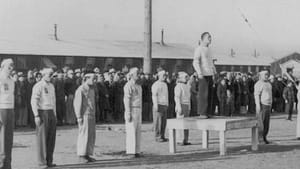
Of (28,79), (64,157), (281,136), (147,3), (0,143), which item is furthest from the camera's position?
(147,3)

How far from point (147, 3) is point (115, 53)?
23945 mm

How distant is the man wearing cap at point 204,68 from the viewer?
43.7 ft

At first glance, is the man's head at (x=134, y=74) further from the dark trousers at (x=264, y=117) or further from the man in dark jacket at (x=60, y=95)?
the man in dark jacket at (x=60, y=95)

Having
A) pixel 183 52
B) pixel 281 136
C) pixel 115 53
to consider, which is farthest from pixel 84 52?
pixel 281 136

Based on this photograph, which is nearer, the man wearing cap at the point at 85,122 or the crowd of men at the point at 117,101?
the crowd of men at the point at 117,101

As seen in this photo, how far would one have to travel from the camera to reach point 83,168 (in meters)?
11.4

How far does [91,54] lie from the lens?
45344 mm

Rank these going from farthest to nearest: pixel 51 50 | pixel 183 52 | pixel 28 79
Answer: pixel 183 52, pixel 51 50, pixel 28 79

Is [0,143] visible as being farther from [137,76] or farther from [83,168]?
[137,76]

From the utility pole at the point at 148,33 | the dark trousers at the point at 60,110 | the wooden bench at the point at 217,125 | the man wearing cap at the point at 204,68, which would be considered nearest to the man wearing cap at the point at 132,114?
the wooden bench at the point at 217,125

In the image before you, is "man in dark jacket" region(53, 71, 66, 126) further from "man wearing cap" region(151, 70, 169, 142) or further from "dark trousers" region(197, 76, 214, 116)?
"dark trousers" region(197, 76, 214, 116)

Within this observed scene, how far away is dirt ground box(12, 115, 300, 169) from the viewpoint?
1185 cm

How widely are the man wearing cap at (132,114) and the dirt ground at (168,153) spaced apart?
331 millimetres

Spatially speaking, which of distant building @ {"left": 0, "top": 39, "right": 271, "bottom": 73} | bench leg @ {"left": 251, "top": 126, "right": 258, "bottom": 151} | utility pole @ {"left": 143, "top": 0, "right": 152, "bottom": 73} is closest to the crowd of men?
utility pole @ {"left": 143, "top": 0, "right": 152, "bottom": 73}
